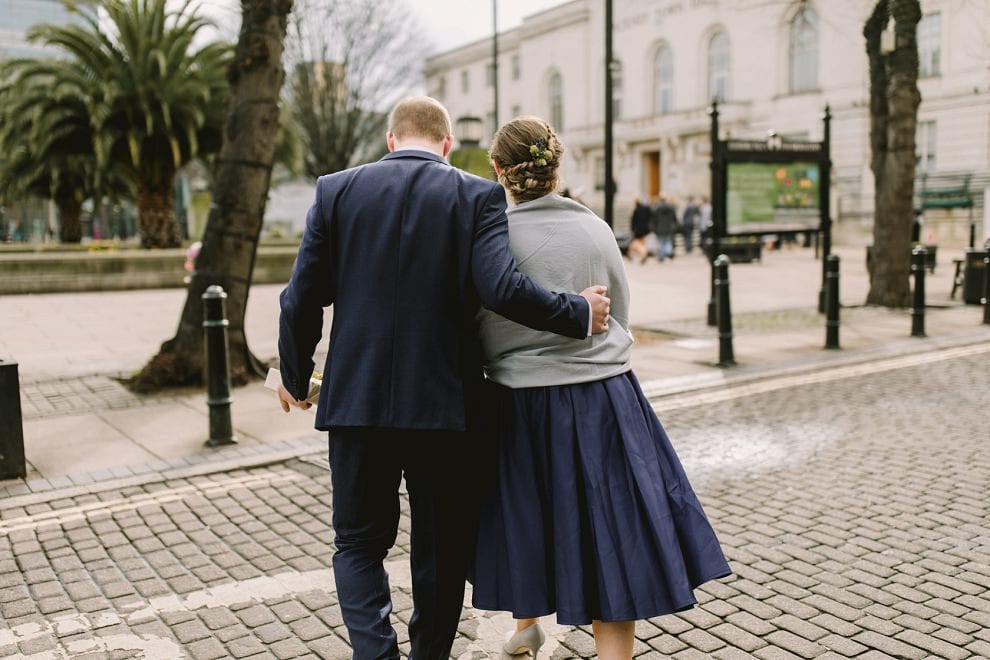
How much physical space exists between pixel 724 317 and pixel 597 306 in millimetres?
6392

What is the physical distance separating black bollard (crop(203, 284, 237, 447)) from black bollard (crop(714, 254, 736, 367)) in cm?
466

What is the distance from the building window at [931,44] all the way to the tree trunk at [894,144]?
1013 inches

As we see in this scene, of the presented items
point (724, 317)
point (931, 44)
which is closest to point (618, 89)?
point (931, 44)

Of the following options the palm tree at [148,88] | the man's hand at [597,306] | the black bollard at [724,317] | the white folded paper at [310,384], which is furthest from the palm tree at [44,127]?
the man's hand at [597,306]

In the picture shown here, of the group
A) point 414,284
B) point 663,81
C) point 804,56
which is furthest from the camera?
point 663,81

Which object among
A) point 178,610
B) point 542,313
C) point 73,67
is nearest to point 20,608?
point 178,610

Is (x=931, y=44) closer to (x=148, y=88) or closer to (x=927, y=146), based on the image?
(x=927, y=146)

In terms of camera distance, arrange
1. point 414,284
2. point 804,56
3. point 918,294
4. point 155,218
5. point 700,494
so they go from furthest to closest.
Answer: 1. point 804,56
2. point 155,218
3. point 918,294
4. point 700,494
5. point 414,284

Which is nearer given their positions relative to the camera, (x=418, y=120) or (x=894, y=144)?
(x=418, y=120)

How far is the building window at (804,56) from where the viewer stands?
Result: 4031 cm

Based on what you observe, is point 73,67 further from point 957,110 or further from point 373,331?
point 957,110

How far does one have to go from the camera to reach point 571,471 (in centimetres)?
260

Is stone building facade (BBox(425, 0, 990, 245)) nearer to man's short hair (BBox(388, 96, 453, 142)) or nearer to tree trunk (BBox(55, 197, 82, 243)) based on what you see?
tree trunk (BBox(55, 197, 82, 243))

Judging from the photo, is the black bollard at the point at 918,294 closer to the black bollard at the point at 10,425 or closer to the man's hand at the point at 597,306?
the man's hand at the point at 597,306
